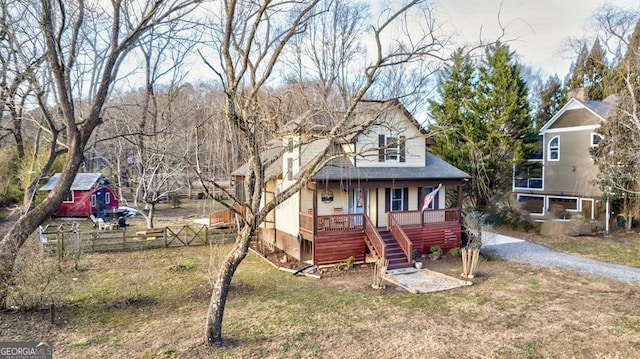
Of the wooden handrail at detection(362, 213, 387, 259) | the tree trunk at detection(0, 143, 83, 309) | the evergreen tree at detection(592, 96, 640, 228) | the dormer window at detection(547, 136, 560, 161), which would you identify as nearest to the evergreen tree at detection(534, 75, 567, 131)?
the dormer window at detection(547, 136, 560, 161)

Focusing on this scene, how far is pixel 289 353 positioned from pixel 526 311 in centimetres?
609

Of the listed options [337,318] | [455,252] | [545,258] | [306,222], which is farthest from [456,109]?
[337,318]

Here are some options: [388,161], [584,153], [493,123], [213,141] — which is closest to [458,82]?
[493,123]

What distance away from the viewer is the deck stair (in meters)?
13.8

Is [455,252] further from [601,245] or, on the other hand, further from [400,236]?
Result: [601,245]

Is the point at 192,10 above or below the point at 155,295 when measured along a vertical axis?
above

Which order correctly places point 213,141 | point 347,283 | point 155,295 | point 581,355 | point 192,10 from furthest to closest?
point 213,141 < point 347,283 < point 155,295 < point 192,10 < point 581,355

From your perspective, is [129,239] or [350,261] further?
[129,239]

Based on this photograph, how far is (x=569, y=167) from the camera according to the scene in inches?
909

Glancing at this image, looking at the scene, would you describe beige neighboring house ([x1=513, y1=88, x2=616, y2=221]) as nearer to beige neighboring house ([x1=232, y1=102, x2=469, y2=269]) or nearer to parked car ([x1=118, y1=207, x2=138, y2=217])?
beige neighboring house ([x1=232, y1=102, x2=469, y2=269])

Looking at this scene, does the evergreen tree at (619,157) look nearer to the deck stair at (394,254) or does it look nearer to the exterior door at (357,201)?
the deck stair at (394,254)

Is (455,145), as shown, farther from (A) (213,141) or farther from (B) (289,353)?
(B) (289,353)

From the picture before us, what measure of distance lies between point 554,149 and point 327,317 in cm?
2169

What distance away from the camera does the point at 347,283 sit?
12.1 metres
